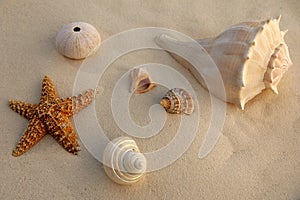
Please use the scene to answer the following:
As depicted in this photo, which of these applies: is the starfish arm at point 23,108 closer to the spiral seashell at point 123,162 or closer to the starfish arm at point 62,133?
the starfish arm at point 62,133

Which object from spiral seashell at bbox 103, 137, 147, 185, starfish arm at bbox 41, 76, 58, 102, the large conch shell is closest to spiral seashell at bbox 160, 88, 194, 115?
the large conch shell

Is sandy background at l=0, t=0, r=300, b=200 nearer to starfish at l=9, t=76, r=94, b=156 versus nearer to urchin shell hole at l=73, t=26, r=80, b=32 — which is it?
starfish at l=9, t=76, r=94, b=156

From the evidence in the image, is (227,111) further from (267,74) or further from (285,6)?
(285,6)

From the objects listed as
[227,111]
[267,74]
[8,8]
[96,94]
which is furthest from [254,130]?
[8,8]

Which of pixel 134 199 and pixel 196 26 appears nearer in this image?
pixel 134 199

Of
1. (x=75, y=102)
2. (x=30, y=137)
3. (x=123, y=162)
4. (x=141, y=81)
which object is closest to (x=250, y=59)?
(x=141, y=81)

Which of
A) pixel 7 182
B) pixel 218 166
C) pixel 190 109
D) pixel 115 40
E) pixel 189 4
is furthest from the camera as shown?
pixel 189 4

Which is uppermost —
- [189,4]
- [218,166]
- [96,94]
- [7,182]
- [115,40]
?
[189,4]
